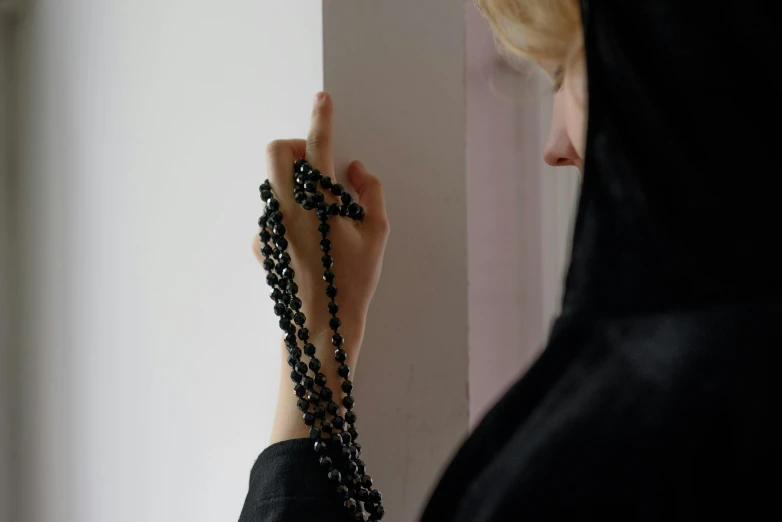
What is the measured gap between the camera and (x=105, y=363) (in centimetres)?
104

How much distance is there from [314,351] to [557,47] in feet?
1.02

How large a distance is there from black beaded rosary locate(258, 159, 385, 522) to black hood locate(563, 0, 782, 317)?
30 centimetres

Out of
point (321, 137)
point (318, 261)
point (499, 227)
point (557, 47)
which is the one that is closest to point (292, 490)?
point (318, 261)

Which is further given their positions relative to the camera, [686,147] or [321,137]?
[321,137]

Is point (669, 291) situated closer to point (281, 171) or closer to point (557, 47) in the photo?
point (557, 47)

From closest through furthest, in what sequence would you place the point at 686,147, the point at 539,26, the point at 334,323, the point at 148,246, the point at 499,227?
the point at 686,147, the point at 539,26, the point at 334,323, the point at 148,246, the point at 499,227

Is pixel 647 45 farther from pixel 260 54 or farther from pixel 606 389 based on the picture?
pixel 260 54

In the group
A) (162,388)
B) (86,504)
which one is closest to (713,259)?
(162,388)

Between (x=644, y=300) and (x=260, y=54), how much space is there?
0.49 m

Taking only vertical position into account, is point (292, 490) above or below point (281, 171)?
below

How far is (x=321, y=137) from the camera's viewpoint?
668 millimetres

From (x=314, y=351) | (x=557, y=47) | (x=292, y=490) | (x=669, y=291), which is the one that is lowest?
(x=292, y=490)

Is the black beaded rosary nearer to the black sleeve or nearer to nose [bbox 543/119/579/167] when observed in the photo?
the black sleeve

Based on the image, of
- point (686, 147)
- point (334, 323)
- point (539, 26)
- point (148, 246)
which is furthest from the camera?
point (148, 246)
